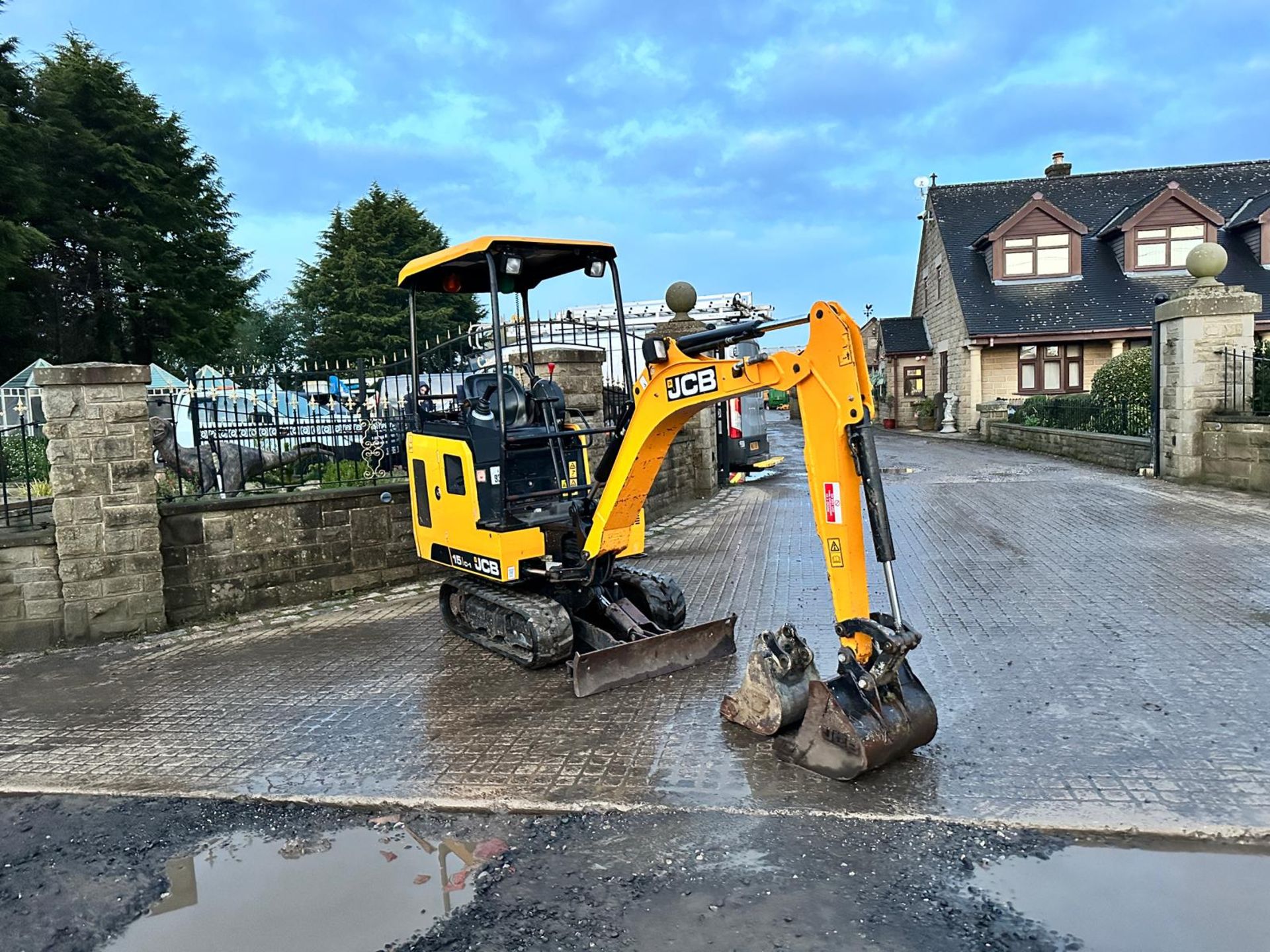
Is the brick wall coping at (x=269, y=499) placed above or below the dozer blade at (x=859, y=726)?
above

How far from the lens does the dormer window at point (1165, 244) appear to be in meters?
27.1

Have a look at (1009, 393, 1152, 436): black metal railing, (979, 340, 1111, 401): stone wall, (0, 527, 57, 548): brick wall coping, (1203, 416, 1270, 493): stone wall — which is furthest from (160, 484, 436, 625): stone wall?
(979, 340, 1111, 401): stone wall

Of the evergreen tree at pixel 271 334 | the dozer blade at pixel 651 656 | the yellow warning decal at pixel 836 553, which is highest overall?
the evergreen tree at pixel 271 334

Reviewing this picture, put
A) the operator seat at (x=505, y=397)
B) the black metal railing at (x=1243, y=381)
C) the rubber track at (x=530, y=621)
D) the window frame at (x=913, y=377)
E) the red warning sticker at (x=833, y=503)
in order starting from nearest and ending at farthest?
the red warning sticker at (x=833, y=503) → the rubber track at (x=530, y=621) → the operator seat at (x=505, y=397) → the black metal railing at (x=1243, y=381) → the window frame at (x=913, y=377)

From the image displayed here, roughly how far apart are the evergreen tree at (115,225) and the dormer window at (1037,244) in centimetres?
2528

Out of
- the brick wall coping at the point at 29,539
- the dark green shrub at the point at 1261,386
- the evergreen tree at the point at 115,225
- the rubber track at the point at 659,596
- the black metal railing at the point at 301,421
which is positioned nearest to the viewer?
the rubber track at the point at 659,596

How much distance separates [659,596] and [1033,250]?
85.3 feet

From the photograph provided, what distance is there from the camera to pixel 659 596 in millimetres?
6500

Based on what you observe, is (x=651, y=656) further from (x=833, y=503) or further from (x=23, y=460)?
(x=23, y=460)

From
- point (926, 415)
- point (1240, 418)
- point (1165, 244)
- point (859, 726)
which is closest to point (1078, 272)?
point (1165, 244)

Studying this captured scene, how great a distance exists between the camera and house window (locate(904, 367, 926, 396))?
33.8m

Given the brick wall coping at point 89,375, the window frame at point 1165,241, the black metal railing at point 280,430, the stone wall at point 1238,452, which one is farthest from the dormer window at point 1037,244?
the brick wall coping at point 89,375

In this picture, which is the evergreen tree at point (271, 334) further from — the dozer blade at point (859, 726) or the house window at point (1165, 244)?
the dozer blade at point (859, 726)

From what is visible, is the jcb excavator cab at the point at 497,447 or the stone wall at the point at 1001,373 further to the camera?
the stone wall at the point at 1001,373
